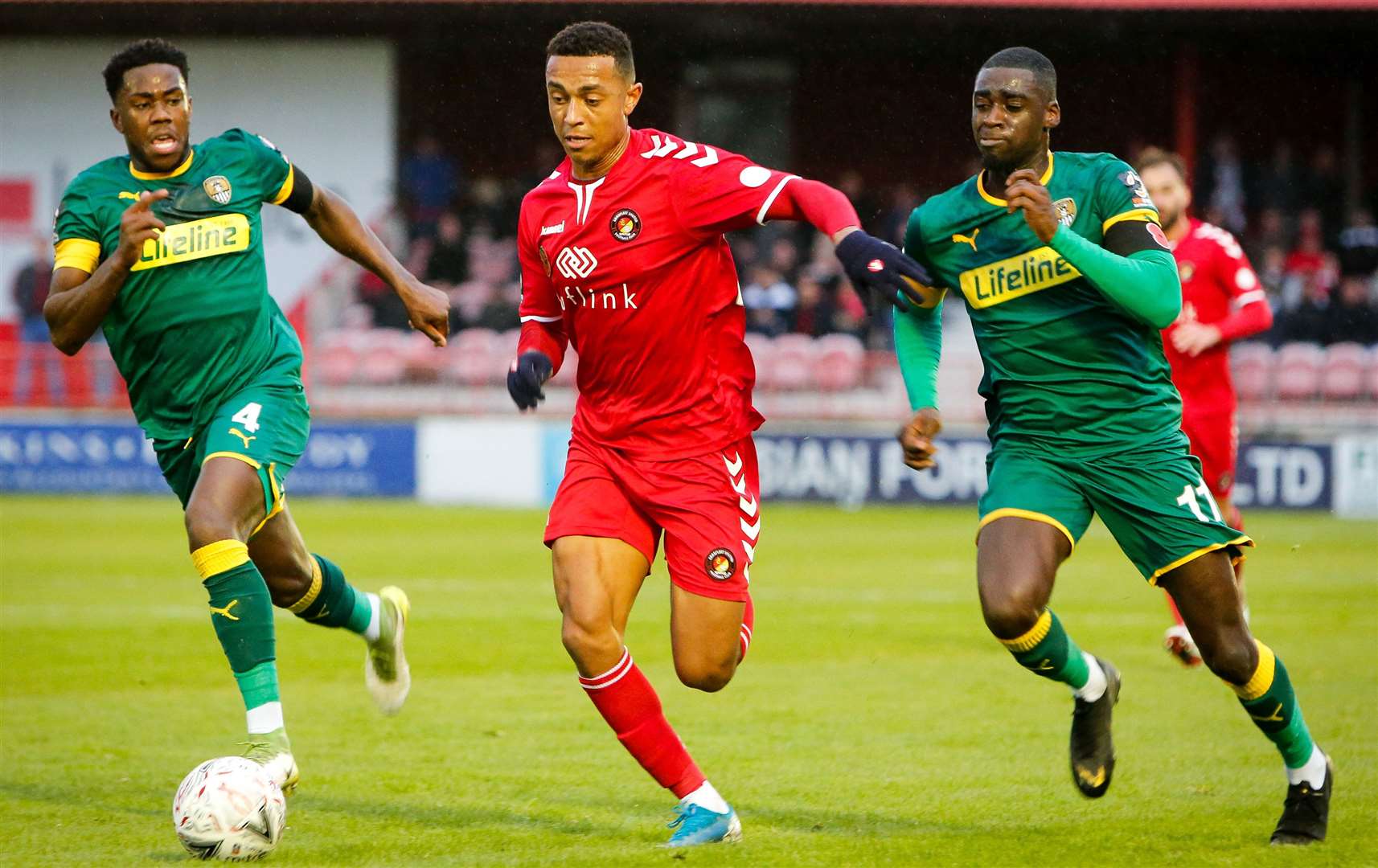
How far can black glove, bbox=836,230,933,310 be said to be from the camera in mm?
4879

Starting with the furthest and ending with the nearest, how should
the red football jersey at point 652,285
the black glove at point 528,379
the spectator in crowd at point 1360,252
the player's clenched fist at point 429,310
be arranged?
the spectator in crowd at point 1360,252, the player's clenched fist at point 429,310, the red football jersey at point 652,285, the black glove at point 528,379

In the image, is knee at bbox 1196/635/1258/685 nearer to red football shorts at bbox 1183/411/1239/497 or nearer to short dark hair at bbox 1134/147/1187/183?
red football shorts at bbox 1183/411/1239/497

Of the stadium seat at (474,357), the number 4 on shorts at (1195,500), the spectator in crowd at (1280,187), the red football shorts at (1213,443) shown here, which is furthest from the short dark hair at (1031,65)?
the spectator in crowd at (1280,187)

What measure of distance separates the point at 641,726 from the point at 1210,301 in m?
5.30

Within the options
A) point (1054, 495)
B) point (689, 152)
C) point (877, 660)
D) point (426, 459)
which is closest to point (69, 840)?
point (689, 152)

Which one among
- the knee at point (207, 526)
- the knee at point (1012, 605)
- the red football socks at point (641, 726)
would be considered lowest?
the red football socks at point (641, 726)

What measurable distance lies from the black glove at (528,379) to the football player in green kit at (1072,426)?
1.16 meters

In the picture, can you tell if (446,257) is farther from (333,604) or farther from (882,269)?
(882,269)

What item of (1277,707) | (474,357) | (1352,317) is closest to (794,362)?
(474,357)

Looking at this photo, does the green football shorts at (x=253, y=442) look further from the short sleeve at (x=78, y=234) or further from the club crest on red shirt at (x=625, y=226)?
the club crest on red shirt at (x=625, y=226)

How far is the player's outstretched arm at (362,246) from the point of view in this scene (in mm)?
6309

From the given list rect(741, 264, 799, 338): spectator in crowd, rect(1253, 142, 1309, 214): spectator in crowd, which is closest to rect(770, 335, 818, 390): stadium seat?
rect(741, 264, 799, 338): spectator in crowd

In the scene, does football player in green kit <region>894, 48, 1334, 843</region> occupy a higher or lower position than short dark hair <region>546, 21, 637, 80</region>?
lower

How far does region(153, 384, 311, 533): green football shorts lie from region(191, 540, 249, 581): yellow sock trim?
1.17 feet
